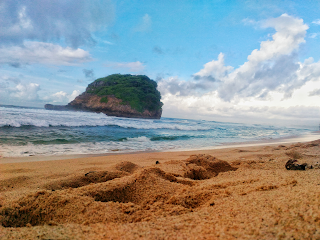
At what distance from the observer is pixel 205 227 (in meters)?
1.25

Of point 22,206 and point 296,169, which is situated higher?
point 296,169

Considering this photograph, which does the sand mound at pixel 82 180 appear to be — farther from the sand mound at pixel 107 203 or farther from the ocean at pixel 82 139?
the ocean at pixel 82 139

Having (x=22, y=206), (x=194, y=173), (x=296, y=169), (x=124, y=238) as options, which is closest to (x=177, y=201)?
(x=124, y=238)

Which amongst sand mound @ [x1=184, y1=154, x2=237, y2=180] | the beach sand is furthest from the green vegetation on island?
the beach sand

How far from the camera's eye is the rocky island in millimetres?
63688

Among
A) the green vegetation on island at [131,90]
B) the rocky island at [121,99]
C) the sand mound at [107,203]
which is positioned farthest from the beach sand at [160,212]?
the green vegetation on island at [131,90]

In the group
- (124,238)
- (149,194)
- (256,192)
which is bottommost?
(149,194)

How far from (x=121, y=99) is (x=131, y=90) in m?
5.67

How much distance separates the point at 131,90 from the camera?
68.1 meters

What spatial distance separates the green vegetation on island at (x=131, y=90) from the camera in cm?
6575

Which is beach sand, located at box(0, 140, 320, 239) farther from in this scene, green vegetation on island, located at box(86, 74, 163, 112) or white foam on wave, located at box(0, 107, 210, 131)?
green vegetation on island, located at box(86, 74, 163, 112)

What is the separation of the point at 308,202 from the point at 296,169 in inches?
82.7

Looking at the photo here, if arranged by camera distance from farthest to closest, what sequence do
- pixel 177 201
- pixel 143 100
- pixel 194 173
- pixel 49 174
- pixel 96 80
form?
pixel 96 80 < pixel 143 100 < pixel 194 173 < pixel 49 174 < pixel 177 201

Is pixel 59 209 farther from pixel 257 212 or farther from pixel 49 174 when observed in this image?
pixel 49 174
